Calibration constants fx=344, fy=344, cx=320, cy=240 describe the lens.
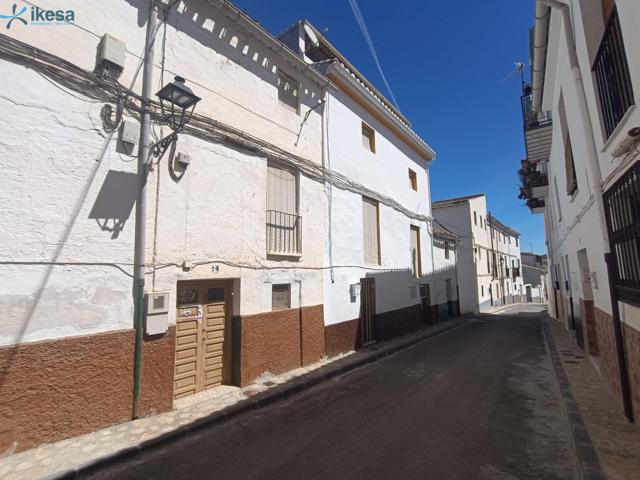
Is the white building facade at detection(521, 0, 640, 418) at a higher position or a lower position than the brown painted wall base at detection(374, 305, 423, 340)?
higher

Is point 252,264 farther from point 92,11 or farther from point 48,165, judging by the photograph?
point 92,11

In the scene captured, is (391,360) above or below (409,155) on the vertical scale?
below

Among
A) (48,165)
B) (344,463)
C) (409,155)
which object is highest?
(409,155)

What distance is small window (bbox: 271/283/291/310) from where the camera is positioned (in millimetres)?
7297

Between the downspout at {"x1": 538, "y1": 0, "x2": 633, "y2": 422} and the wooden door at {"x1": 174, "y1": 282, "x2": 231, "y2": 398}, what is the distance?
5974 mm

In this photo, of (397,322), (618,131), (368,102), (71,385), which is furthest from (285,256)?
(368,102)

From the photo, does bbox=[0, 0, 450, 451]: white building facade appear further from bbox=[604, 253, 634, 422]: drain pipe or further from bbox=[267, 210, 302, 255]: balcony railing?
bbox=[604, 253, 634, 422]: drain pipe

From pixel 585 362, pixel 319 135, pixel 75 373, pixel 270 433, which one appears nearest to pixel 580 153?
pixel 585 362

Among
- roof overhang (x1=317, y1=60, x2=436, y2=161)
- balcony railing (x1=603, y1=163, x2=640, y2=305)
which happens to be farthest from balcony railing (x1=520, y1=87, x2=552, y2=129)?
balcony railing (x1=603, y1=163, x2=640, y2=305)

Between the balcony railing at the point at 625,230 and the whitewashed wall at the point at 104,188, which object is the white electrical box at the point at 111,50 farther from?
the balcony railing at the point at 625,230

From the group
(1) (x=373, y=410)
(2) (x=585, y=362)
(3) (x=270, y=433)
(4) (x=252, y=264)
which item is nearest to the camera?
(3) (x=270, y=433)

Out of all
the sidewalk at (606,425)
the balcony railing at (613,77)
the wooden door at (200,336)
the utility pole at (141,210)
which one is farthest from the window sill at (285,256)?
the balcony railing at (613,77)

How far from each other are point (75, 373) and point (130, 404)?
89cm

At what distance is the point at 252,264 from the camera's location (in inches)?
264
